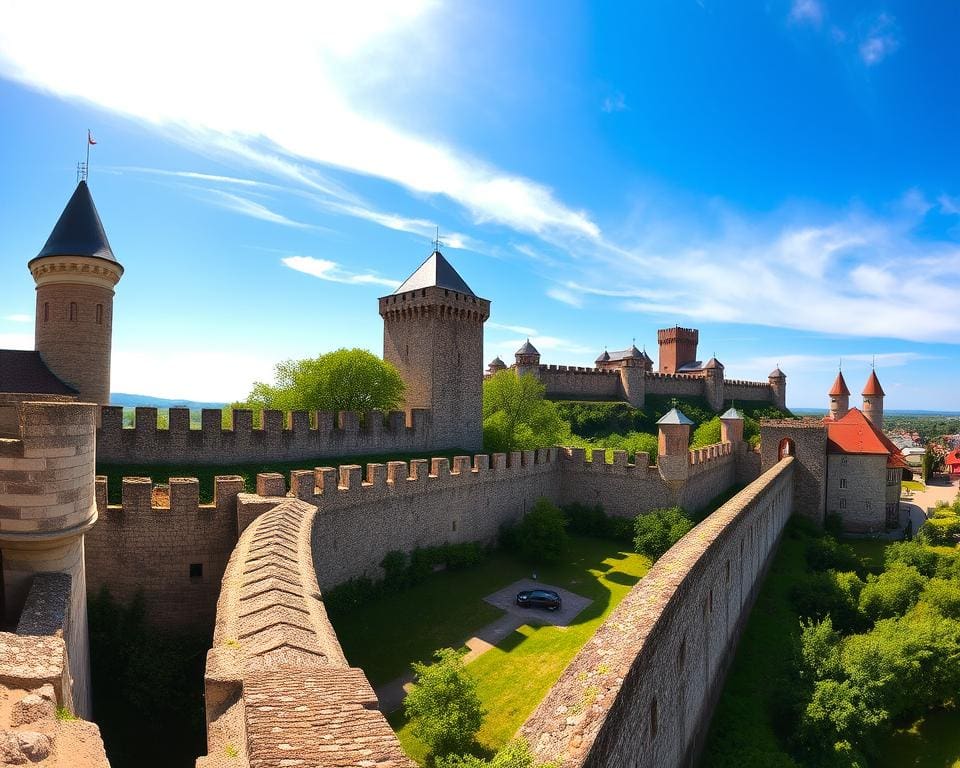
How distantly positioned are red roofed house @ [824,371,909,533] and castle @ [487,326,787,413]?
26821 millimetres

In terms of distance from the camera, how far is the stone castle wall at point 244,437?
1609cm

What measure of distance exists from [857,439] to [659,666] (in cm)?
2904

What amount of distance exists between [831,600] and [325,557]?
17.4 metres

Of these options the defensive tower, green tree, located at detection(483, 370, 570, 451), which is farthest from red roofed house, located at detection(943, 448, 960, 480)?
green tree, located at detection(483, 370, 570, 451)

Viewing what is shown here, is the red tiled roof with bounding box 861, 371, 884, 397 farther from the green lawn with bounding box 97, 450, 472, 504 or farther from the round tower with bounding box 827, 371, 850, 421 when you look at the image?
the green lawn with bounding box 97, 450, 472, 504

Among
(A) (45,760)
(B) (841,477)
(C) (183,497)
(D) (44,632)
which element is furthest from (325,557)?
(B) (841,477)

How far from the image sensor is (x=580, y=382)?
5847 centimetres

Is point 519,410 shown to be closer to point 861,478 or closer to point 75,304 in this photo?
point 861,478

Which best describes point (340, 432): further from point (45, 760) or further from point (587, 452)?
point (45, 760)

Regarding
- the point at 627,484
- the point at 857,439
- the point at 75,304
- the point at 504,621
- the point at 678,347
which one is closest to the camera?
the point at 504,621

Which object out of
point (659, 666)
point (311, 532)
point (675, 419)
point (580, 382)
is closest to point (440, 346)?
point (675, 419)

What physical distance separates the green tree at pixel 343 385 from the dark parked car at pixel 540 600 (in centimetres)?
1153

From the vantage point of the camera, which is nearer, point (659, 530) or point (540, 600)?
point (540, 600)

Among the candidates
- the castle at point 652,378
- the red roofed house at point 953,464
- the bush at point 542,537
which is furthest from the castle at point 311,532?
the red roofed house at point 953,464
